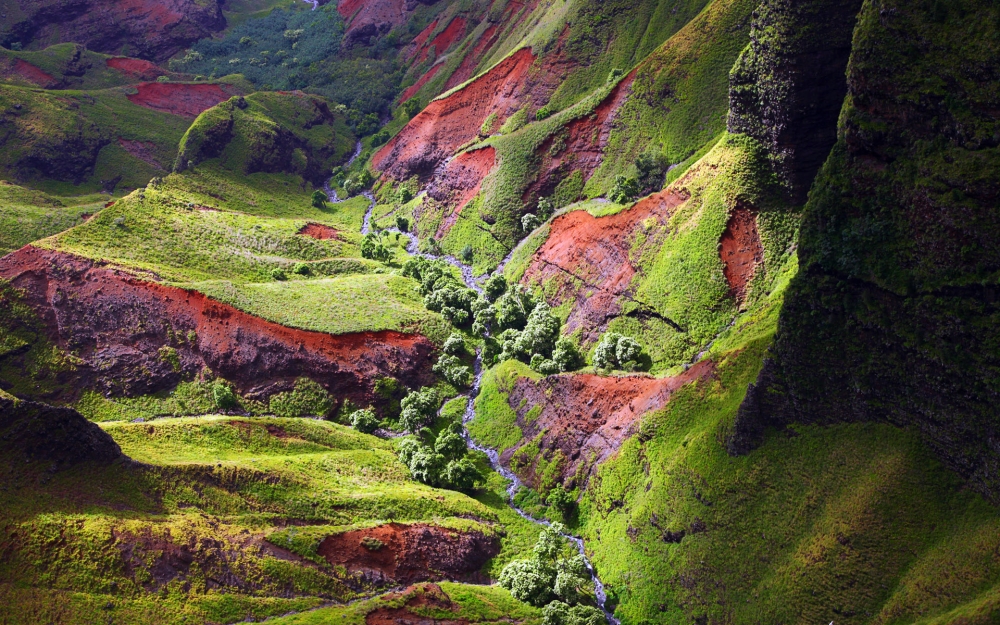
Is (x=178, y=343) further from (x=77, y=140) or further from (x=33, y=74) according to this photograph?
(x=33, y=74)

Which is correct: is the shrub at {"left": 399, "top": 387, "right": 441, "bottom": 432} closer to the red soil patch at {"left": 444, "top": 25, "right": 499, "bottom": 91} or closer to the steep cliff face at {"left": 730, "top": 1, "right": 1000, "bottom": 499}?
the steep cliff face at {"left": 730, "top": 1, "right": 1000, "bottom": 499}

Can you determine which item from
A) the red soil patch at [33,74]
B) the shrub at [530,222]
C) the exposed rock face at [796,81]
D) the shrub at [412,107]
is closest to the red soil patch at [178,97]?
the red soil patch at [33,74]

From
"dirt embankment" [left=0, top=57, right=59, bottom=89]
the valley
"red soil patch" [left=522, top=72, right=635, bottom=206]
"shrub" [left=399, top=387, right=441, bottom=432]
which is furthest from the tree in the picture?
"dirt embankment" [left=0, top=57, right=59, bottom=89]

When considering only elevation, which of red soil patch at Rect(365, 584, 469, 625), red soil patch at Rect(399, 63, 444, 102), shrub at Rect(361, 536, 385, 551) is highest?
red soil patch at Rect(399, 63, 444, 102)

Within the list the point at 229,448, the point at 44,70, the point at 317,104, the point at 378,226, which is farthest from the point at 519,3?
the point at 229,448

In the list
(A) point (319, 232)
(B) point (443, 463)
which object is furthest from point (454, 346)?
(A) point (319, 232)

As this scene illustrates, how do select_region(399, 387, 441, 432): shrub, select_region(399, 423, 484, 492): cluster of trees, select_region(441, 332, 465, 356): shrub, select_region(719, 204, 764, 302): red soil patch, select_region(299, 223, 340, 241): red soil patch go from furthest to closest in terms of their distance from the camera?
select_region(299, 223, 340, 241): red soil patch < select_region(441, 332, 465, 356): shrub < select_region(399, 387, 441, 432): shrub < select_region(719, 204, 764, 302): red soil patch < select_region(399, 423, 484, 492): cluster of trees

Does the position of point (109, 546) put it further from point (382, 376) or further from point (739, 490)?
point (739, 490)
